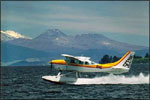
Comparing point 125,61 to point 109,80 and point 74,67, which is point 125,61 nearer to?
point 109,80

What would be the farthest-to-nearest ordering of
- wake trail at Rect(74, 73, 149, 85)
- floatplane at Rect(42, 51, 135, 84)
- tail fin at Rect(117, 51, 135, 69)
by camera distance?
tail fin at Rect(117, 51, 135, 69) < wake trail at Rect(74, 73, 149, 85) < floatplane at Rect(42, 51, 135, 84)

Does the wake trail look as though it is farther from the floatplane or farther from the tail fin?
the tail fin

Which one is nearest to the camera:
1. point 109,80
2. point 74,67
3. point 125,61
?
point 74,67

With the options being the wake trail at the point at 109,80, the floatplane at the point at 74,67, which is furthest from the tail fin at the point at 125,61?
the wake trail at the point at 109,80

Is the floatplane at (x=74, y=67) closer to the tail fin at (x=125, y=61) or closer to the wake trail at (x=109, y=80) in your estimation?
the tail fin at (x=125, y=61)

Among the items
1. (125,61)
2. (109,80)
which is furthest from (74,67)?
(125,61)

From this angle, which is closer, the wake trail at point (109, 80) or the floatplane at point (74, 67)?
the floatplane at point (74, 67)

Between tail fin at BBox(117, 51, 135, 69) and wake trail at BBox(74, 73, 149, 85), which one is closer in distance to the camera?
wake trail at BBox(74, 73, 149, 85)

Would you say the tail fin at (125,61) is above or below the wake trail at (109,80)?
above

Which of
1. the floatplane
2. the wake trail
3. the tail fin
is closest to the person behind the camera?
the floatplane

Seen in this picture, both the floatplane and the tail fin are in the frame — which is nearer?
the floatplane

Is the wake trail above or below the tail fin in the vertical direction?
below

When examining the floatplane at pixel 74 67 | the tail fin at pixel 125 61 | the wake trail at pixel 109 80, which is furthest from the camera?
the tail fin at pixel 125 61

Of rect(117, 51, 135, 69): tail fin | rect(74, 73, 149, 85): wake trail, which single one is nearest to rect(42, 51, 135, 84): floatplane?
rect(117, 51, 135, 69): tail fin
